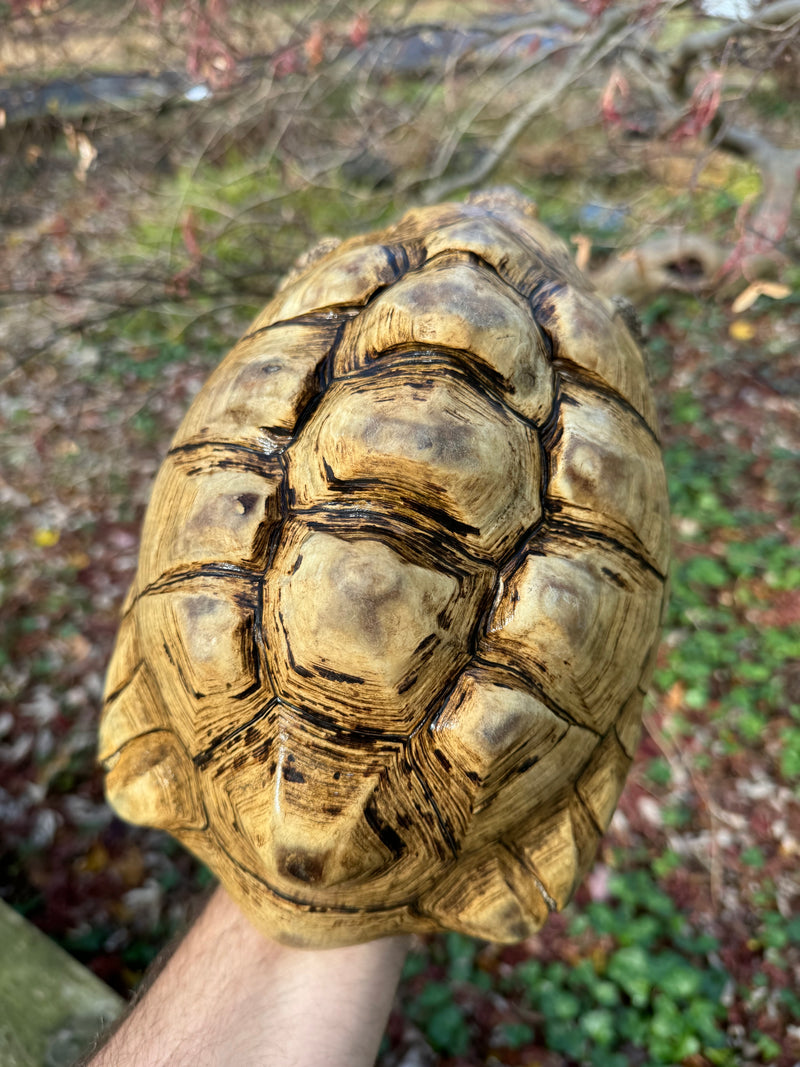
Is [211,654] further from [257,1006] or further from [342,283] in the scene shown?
[257,1006]

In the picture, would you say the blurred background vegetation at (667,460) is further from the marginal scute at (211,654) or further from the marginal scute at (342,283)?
the marginal scute at (211,654)

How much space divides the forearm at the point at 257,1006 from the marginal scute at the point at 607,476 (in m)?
1.30

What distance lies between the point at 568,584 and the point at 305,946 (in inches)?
36.8

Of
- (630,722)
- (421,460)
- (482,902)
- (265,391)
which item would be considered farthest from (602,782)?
(265,391)

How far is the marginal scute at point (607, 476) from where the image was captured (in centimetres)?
147

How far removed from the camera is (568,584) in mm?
1388

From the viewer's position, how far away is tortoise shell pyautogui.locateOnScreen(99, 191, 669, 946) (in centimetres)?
125

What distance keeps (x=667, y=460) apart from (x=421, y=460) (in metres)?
3.14

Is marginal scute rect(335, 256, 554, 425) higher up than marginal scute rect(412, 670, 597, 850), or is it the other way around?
marginal scute rect(335, 256, 554, 425)

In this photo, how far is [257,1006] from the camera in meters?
1.79

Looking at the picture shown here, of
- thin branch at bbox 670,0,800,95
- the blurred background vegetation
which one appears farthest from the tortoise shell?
thin branch at bbox 670,0,800,95

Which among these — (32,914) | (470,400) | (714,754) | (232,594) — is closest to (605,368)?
(470,400)

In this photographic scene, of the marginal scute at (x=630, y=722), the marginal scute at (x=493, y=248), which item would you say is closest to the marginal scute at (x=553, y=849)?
the marginal scute at (x=630, y=722)

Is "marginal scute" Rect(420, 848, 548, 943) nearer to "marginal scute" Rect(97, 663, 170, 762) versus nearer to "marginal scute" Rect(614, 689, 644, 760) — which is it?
"marginal scute" Rect(614, 689, 644, 760)
